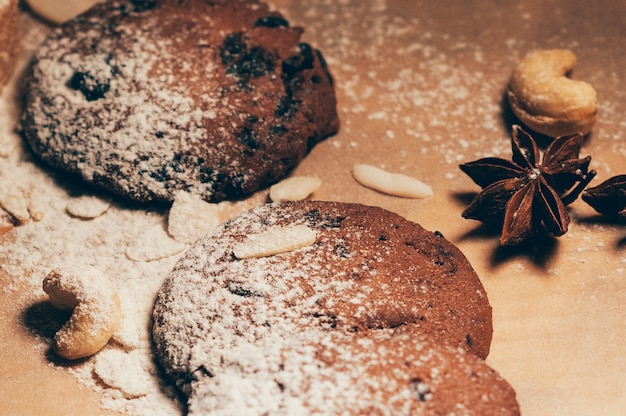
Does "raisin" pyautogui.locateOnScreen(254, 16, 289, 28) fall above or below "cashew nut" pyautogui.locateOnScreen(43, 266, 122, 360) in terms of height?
above

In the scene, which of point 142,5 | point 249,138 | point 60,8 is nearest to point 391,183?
point 249,138

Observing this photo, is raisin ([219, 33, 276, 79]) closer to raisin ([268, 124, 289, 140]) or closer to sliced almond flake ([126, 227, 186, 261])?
raisin ([268, 124, 289, 140])

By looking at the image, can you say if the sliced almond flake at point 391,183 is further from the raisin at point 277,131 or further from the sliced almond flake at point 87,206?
the sliced almond flake at point 87,206

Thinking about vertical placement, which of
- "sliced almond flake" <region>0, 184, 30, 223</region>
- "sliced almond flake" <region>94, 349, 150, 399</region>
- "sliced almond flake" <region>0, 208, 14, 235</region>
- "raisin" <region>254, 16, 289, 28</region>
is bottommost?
"sliced almond flake" <region>94, 349, 150, 399</region>

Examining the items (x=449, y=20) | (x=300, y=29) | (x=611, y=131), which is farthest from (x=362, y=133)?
(x=611, y=131)

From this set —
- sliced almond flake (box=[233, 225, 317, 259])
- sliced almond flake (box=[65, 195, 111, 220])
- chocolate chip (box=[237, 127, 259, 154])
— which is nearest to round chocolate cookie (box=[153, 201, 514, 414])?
Answer: sliced almond flake (box=[233, 225, 317, 259])

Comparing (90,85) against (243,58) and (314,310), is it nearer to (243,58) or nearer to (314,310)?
(243,58)
